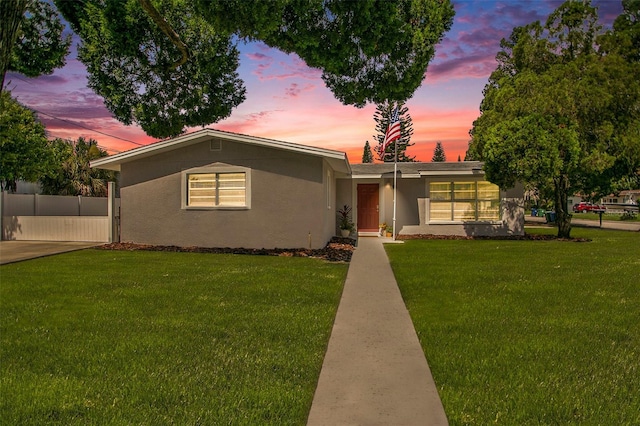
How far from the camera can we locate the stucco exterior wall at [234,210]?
15.7m

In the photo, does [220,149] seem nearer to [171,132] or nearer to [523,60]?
[171,132]

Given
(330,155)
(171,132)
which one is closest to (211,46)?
(171,132)

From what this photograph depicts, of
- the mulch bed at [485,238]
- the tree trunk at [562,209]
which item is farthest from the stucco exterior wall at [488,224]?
the tree trunk at [562,209]

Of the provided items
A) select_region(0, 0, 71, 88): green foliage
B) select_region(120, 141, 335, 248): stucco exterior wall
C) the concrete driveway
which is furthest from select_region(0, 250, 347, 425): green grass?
select_region(0, 0, 71, 88): green foliage

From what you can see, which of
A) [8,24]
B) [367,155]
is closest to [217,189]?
[8,24]

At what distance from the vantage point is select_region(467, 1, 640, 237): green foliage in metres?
19.0

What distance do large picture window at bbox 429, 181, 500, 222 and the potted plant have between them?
13.6 feet

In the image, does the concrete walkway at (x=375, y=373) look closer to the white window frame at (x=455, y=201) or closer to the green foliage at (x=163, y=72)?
the green foliage at (x=163, y=72)

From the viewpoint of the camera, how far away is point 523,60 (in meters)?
23.2

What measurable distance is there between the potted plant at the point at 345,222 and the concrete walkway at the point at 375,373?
12.8 meters

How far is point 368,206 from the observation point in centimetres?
2266

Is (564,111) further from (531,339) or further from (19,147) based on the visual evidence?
(19,147)

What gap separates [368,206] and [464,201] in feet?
15.3

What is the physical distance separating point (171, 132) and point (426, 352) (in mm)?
17192
